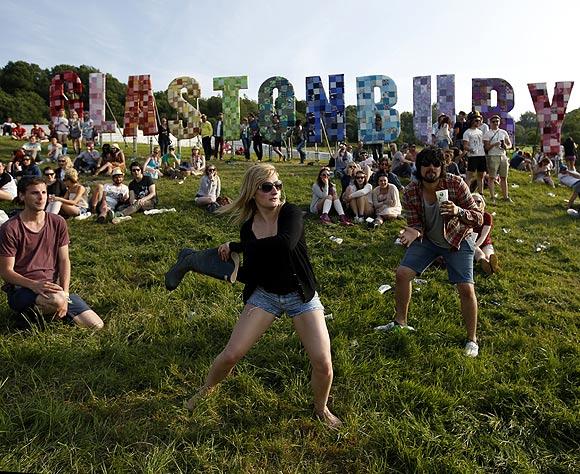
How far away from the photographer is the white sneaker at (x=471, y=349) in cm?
356

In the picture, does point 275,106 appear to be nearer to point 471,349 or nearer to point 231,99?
point 231,99

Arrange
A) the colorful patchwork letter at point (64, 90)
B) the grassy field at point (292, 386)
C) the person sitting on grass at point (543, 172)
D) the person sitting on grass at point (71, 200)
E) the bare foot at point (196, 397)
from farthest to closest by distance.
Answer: the colorful patchwork letter at point (64, 90) < the person sitting on grass at point (543, 172) < the person sitting on grass at point (71, 200) < the bare foot at point (196, 397) < the grassy field at point (292, 386)

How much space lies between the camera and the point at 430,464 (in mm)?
2443

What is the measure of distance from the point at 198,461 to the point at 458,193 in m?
2.82

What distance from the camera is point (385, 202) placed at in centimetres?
812

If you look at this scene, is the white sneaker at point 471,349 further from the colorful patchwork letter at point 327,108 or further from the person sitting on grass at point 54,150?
the person sitting on grass at point 54,150

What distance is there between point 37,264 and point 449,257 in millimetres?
3725

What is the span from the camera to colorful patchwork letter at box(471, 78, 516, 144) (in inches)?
517

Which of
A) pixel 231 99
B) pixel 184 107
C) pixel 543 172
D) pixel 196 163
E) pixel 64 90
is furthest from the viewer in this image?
pixel 64 90

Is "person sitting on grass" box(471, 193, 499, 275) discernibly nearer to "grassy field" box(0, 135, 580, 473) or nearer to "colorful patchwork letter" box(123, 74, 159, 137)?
"grassy field" box(0, 135, 580, 473)

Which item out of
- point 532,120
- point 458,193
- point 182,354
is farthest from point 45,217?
point 532,120

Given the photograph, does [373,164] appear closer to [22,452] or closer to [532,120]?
[22,452]

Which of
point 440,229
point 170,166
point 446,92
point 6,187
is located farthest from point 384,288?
point 446,92

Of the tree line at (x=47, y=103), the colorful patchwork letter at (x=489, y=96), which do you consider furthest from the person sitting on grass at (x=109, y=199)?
the tree line at (x=47, y=103)
